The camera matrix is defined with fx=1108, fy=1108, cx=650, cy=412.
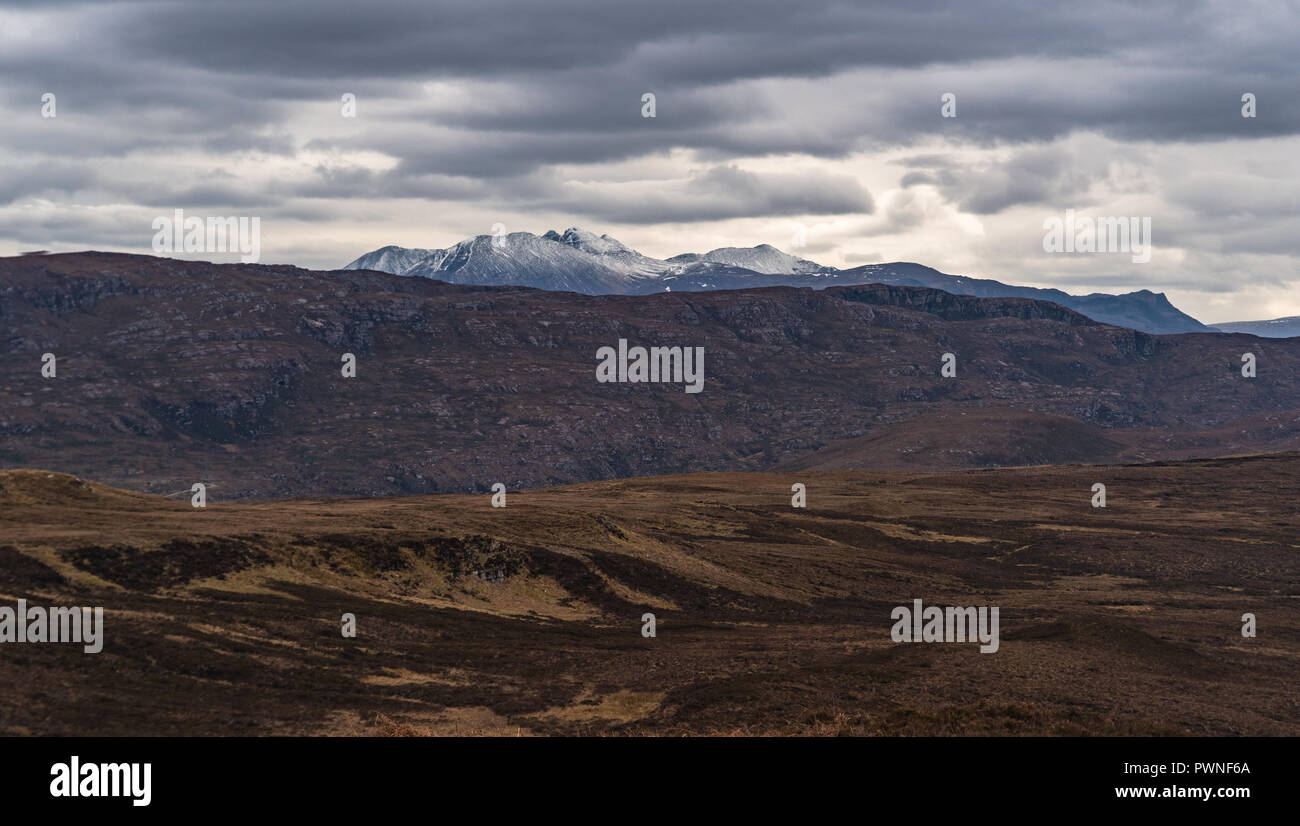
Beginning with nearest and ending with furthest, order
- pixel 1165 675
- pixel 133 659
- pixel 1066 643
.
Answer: pixel 133 659 → pixel 1165 675 → pixel 1066 643

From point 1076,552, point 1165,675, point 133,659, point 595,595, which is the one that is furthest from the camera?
point 1076,552

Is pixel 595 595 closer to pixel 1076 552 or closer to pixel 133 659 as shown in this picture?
pixel 133 659

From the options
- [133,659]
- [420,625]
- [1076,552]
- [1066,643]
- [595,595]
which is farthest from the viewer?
[1076,552]
